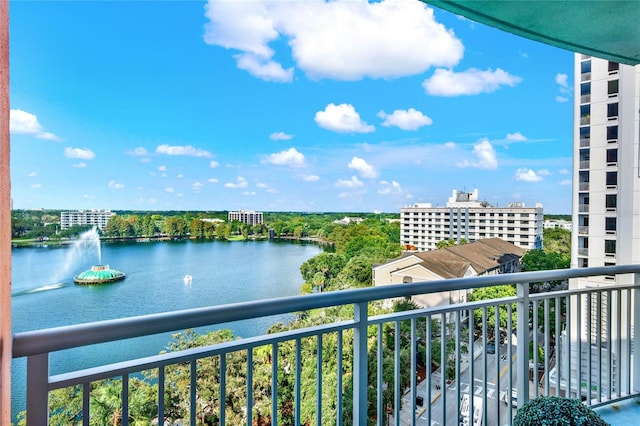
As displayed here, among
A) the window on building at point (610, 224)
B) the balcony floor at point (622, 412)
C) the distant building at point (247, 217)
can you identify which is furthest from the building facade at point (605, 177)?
the distant building at point (247, 217)

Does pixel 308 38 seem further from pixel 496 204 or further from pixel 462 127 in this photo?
pixel 496 204

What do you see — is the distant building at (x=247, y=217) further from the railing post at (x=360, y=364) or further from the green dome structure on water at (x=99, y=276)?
the railing post at (x=360, y=364)

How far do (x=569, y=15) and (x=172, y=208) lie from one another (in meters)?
4.01

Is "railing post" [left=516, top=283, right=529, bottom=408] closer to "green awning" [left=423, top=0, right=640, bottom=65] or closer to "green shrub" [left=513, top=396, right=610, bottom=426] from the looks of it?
"green shrub" [left=513, top=396, right=610, bottom=426]

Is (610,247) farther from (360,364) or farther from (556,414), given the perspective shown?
(360,364)

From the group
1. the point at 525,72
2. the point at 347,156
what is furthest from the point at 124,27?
the point at 525,72

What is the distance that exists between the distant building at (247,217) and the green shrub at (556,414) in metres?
3.64

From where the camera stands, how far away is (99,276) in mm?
3125

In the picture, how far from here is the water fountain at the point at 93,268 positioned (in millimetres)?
2996

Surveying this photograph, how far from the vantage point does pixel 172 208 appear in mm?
4332

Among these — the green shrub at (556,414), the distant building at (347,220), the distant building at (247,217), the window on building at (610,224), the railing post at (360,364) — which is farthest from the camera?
the distant building at (347,220)

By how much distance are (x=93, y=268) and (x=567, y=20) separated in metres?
3.75

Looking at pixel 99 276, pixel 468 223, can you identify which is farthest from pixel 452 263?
pixel 99 276

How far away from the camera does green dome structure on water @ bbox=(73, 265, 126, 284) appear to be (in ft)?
10.0
